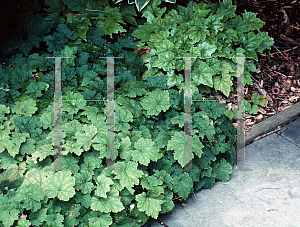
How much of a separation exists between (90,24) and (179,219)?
2.22 meters

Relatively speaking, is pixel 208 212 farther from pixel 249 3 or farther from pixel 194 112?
pixel 249 3

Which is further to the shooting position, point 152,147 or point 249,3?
point 249,3

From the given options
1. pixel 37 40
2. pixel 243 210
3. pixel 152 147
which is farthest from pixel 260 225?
pixel 37 40

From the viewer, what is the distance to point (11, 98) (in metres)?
2.98

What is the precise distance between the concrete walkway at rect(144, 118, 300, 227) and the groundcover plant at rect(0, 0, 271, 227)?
13cm

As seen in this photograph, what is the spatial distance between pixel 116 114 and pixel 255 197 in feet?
4.72

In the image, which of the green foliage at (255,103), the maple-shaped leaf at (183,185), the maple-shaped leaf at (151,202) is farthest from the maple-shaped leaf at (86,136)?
the green foliage at (255,103)

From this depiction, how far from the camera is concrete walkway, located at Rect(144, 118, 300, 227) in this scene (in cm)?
251

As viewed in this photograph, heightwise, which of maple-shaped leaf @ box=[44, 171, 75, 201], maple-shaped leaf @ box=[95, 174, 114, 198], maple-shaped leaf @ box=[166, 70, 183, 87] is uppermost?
maple-shaped leaf @ box=[166, 70, 183, 87]

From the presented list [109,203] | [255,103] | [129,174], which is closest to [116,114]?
[129,174]

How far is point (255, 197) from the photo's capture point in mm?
2705

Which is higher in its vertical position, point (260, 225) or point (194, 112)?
point (194, 112)

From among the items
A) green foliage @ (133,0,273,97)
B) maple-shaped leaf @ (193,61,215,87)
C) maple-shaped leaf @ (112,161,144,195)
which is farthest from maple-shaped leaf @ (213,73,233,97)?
maple-shaped leaf @ (112,161,144,195)

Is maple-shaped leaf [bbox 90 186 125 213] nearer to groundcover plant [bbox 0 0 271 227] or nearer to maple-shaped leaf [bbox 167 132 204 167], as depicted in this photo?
groundcover plant [bbox 0 0 271 227]
